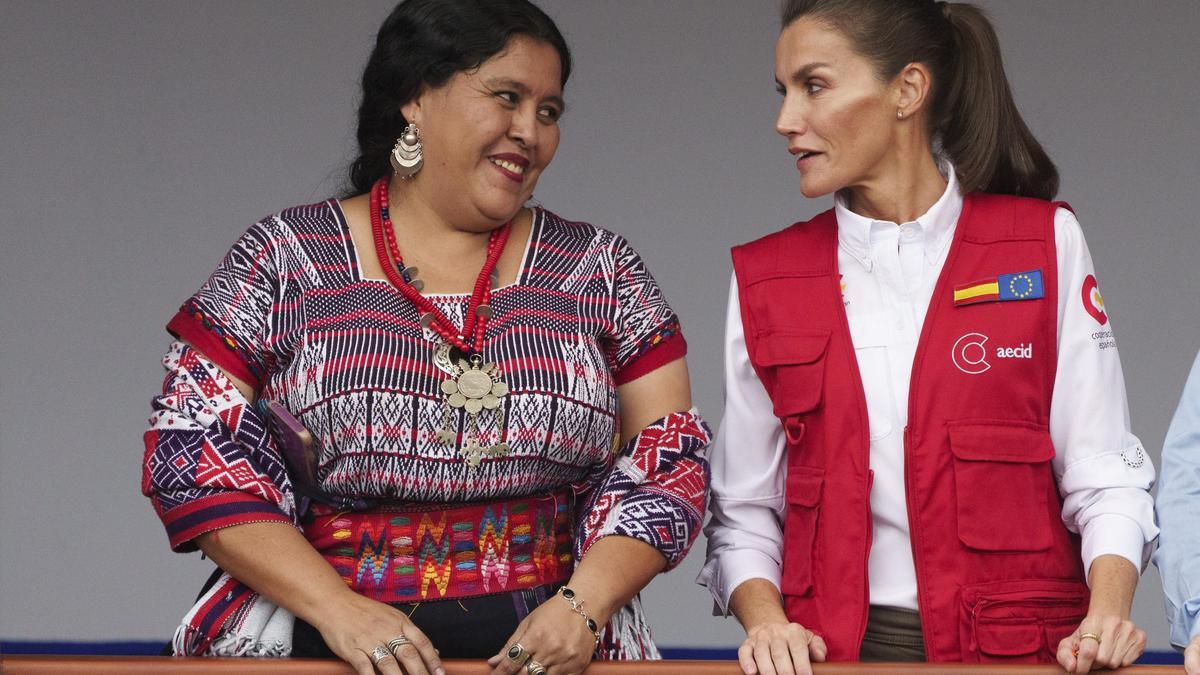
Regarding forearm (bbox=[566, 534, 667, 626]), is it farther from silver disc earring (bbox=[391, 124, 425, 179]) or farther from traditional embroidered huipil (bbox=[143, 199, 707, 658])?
silver disc earring (bbox=[391, 124, 425, 179])

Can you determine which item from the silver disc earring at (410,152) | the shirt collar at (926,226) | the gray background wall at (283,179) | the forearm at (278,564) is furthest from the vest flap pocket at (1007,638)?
the gray background wall at (283,179)

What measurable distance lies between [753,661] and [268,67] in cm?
389

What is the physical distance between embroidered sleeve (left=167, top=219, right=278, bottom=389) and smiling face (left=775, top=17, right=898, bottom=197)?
0.93 m

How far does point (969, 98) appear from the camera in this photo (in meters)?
3.25

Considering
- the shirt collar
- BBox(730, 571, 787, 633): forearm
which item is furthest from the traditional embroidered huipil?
the shirt collar

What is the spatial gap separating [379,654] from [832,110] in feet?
3.90

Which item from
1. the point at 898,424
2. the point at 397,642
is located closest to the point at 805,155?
the point at 898,424

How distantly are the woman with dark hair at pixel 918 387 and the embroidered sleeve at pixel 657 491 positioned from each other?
72mm

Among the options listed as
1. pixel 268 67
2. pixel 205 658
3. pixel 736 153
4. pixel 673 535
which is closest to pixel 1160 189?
pixel 736 153

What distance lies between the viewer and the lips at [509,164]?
3207 mm

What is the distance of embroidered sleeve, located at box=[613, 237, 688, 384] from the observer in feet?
10.6

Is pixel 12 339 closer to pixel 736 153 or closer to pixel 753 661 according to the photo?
pixel 736 153

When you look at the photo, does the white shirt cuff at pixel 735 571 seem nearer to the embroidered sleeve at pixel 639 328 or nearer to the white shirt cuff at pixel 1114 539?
the embroidered sleeve at pixel 639 328

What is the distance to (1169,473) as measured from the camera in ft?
9.71
